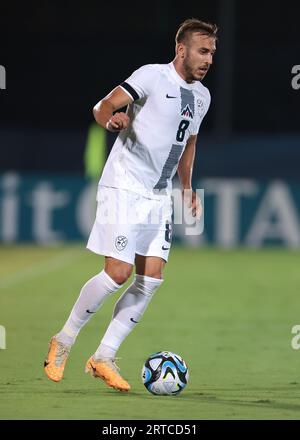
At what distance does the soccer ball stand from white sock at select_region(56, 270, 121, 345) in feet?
1.71

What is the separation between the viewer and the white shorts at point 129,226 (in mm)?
7344

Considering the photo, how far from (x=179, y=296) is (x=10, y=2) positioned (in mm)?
17230

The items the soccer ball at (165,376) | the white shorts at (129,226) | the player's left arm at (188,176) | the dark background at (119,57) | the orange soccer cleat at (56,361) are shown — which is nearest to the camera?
the soccer ball at (165,376)

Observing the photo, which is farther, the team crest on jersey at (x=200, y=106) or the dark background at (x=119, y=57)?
the dark background at (x=119, y=57)

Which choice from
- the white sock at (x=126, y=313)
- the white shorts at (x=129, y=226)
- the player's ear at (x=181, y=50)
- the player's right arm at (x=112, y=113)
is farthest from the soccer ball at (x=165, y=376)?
the player's ear at (x=181, y=50)

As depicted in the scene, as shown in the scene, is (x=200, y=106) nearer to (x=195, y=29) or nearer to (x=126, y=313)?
(x=195, y=29)

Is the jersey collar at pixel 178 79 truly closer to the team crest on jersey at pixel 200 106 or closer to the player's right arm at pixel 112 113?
the team crest on jersey at pixel 200 106

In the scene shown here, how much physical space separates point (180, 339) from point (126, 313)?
239 centimetres

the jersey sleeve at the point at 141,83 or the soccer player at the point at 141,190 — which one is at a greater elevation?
the jersey sleeve at the point at 141,83

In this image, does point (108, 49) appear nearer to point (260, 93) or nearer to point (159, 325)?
point (260, 93)

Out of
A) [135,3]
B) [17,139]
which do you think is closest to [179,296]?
[17,139]

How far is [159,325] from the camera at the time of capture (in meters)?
10.8

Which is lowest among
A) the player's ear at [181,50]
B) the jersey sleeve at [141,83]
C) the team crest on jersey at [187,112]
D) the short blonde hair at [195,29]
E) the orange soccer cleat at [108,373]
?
the orange soccer cleat at [108,373]

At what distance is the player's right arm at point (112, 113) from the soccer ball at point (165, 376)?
5.02ft
